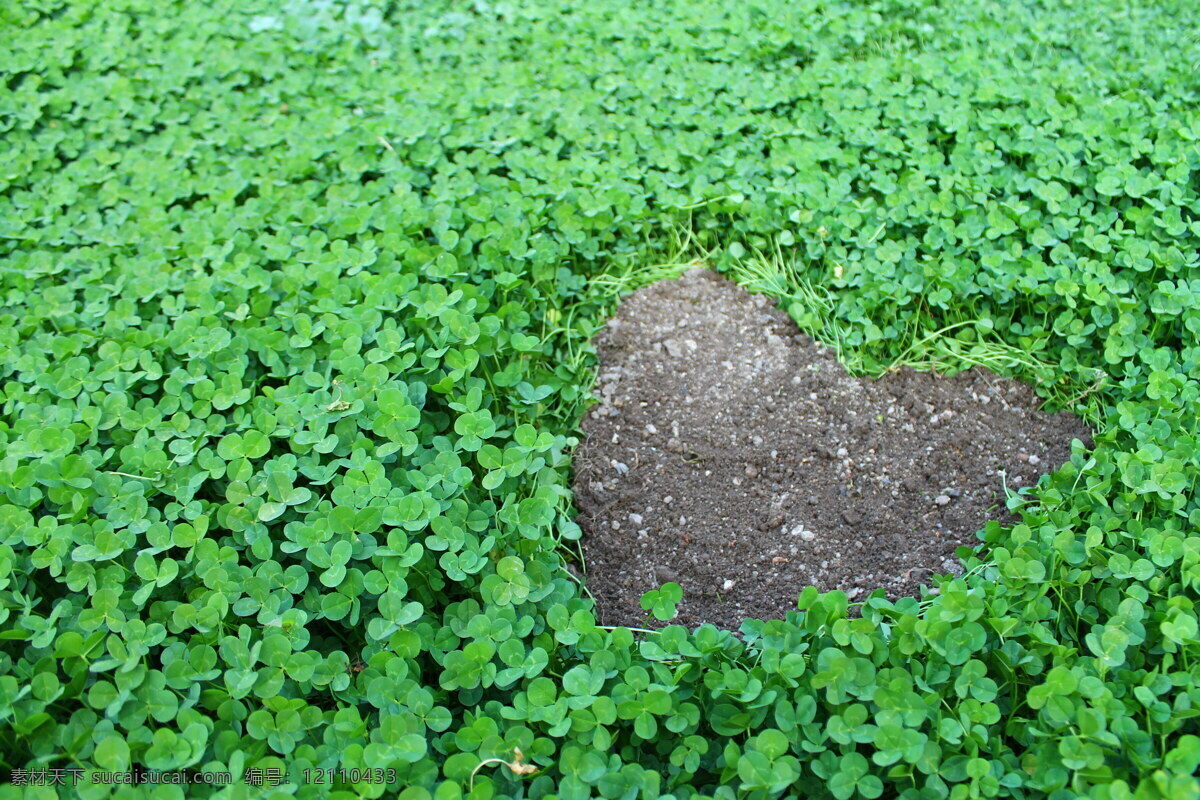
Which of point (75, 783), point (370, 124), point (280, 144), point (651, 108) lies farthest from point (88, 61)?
point (75, 783)

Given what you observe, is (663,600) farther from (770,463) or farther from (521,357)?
(521,357)

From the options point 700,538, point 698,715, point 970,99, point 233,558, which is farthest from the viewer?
point 970,99

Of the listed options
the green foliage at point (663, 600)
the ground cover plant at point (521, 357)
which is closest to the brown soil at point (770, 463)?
the ground cover plant at point (521, 357)

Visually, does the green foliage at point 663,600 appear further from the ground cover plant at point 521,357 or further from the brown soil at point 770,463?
the brown soil at point 770,463

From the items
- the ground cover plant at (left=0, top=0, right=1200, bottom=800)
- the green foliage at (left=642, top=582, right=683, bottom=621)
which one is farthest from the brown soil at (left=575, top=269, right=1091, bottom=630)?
the green foliage at (left=642, top=582, right=683, bottom=621)

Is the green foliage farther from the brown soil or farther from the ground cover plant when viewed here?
the brown soil

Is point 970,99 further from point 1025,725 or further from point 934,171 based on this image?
point 1025,725
